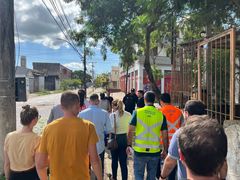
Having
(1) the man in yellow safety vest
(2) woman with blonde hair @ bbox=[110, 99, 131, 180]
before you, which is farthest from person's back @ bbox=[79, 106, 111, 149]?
(2) woman with blonde hair @ bbox=[110, 99, 131, 180]

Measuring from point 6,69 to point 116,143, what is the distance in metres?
2.48

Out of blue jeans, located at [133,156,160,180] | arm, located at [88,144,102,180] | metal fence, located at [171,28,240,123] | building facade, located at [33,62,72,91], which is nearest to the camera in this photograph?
arm, located at [88,144,102,180]

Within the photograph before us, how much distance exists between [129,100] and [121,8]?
14.2ft

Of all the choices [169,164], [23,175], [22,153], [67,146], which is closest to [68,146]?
[67,146]

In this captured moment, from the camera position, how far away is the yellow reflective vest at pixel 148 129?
488cm

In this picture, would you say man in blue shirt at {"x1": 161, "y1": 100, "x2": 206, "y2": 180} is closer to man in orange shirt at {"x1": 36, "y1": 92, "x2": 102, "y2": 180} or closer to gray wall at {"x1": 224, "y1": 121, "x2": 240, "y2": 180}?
man in orange shirt at {"x1": 36, "y1": 92, "x2": 102, "y2": 180}

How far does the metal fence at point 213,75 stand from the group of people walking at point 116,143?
180 centimetres

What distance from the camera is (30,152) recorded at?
149 inches

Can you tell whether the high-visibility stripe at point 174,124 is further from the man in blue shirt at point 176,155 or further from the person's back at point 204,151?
the person's back at point 204,151

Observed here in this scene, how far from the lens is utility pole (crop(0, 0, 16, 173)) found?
590cm

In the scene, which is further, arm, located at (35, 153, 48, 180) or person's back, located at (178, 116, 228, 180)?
arm, located at (35, 153, 48, 180)

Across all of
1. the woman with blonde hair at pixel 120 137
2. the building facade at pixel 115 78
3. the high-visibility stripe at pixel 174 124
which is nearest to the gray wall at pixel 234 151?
the high-visibility stripe at pixel 174 124

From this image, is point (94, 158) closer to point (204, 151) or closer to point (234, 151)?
point (204, 151)

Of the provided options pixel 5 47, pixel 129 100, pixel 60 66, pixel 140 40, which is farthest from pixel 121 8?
pixel 60 66
